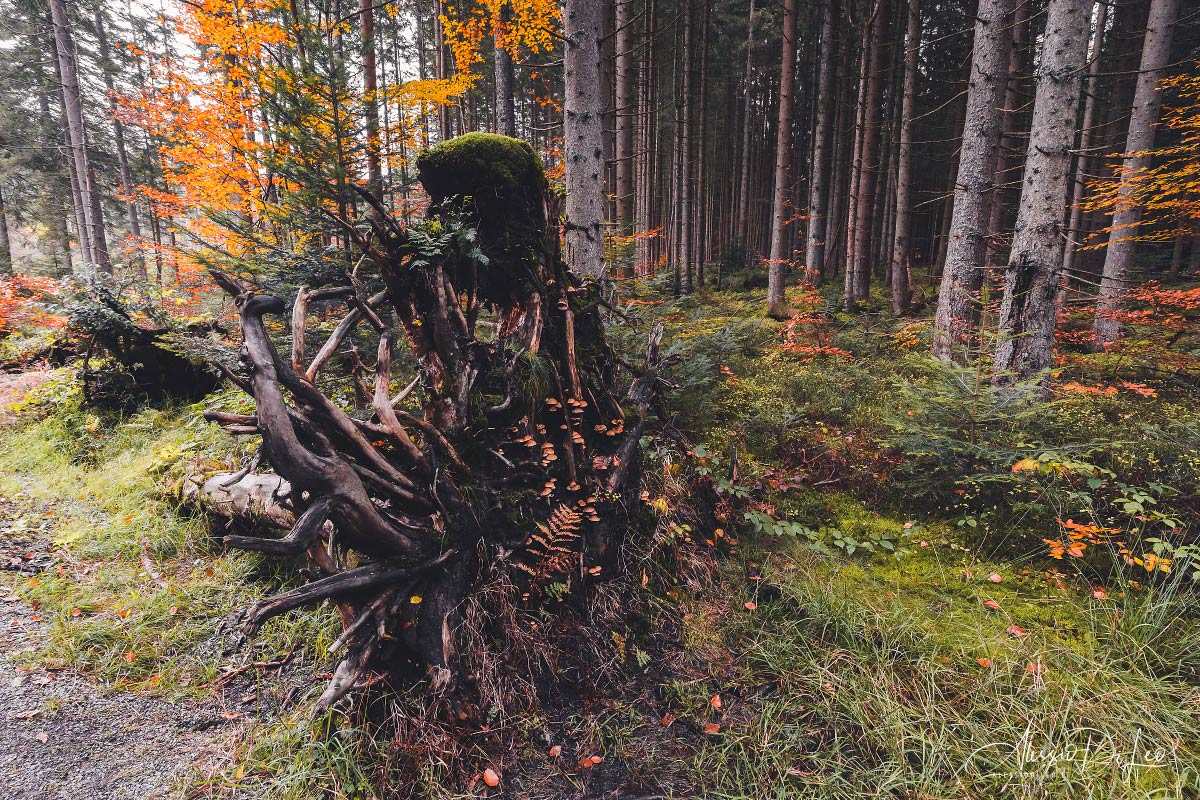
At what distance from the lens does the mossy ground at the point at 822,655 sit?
222 centimetres

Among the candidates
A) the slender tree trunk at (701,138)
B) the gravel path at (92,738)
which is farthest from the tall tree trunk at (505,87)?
the gravel path at (92,738)

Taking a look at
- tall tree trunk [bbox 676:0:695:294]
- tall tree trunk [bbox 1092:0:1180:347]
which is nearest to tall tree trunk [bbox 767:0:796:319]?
tall tree trunk [bbox 676:0:695:294]

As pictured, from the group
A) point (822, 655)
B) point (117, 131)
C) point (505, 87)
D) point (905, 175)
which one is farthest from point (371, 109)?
point (117, 131)

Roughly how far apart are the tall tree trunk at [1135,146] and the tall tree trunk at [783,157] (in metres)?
5.91

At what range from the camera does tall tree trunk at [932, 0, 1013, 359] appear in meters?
6.59

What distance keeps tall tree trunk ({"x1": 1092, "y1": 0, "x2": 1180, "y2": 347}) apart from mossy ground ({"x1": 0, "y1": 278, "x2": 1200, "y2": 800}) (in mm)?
6044

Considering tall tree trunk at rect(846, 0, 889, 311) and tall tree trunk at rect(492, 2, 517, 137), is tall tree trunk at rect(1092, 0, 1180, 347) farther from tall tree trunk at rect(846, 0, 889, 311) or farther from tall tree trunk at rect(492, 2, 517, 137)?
tall tree trunk at rect(492, 2, 517, 137)

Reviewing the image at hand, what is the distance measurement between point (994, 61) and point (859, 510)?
701 centimetres

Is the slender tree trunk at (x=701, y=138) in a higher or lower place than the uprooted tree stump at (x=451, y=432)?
higher

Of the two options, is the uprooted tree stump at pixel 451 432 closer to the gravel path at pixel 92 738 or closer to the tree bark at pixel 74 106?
the gravel path at pixel 92 738

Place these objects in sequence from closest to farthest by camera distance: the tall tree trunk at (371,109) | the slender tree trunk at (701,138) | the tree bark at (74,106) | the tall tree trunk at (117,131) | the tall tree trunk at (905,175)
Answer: the tall tree trunk at (371,109)
the tall tree trunk at (905,175)
the tree bark at (74,106)
the slender tree trunk at (701,138)
the tall tree trunk at (117,131)

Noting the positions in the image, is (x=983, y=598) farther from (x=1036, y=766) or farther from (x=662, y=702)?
(x=662, y=702)

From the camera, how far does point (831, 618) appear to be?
302cm

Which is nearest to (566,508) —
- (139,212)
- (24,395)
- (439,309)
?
(439,309)
